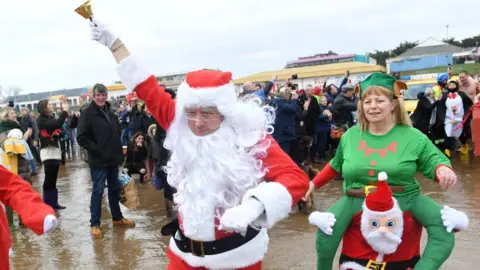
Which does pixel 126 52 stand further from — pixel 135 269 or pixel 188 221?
pixel 135 269

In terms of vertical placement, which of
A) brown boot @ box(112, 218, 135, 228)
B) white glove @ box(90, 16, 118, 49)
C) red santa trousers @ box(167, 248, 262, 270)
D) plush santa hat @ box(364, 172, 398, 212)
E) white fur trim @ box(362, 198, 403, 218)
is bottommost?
brown boot @ box(112, 218, 135, 228)

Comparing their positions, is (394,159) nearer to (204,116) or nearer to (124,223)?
(204,116)

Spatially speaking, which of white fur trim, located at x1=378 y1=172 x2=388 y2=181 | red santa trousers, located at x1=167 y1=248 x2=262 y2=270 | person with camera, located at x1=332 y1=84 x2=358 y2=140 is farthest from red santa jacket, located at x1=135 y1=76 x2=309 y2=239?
person with camera, located at x1=332 y1=84 x2=358 y2=140

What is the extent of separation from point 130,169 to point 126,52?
7.00 meters

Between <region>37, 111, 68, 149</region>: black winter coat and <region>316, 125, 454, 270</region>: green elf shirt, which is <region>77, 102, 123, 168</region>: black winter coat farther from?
<region>316, 125, 454, 270</region>: green elf shirt

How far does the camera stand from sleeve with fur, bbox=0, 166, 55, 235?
2.47 metres

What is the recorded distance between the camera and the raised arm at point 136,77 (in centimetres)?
279

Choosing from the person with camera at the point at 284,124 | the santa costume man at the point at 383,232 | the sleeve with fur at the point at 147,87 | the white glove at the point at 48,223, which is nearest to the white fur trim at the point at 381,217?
the santa costume man at the point at 383,232

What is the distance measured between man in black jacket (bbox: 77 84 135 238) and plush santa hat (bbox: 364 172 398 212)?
158 inches

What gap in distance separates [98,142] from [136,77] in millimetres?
3448

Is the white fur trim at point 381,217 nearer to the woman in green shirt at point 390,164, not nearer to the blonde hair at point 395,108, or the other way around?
the woman in green shirt at point 390,164

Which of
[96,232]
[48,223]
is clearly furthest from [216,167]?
[96,232]

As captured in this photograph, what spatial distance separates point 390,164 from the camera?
2836 mm

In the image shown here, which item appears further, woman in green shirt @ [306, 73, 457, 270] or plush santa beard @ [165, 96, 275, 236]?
woman in green shirt @ [306, 73, 457, 270]
